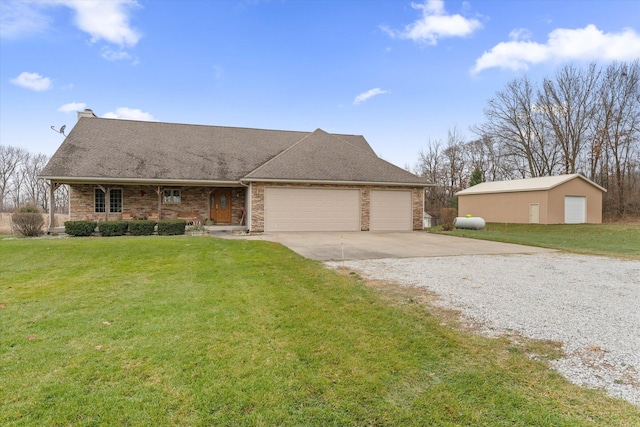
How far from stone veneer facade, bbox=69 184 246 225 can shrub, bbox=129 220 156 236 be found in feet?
8.51

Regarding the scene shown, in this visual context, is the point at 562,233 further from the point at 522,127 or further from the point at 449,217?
the point at 522,127

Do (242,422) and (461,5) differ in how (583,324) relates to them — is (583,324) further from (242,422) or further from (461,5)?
(461,5)

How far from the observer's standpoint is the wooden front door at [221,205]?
17.4m

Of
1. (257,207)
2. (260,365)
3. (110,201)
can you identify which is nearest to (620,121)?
(257,207)

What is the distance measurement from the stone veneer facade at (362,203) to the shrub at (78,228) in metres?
6.31

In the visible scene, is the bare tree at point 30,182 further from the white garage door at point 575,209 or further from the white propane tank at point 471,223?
the white garage door at point 575,209

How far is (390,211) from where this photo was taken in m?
16.6

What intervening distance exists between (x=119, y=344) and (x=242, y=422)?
74.0 inches

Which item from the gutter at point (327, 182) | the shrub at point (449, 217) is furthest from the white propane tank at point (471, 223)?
the gutter at point (327, 182)

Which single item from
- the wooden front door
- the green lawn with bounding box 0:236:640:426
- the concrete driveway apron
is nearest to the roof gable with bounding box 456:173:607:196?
the concrete driveway apron

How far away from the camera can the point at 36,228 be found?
42.6 ft

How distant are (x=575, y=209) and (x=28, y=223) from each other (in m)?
29.5

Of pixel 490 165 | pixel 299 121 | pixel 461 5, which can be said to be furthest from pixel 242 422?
pixel 490 165

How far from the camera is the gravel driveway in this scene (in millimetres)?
3037
